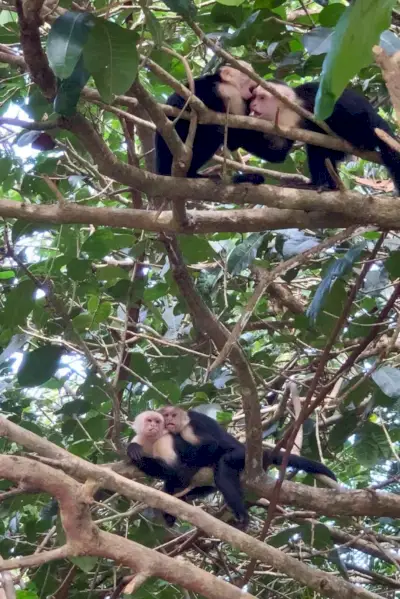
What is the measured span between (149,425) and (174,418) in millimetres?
193

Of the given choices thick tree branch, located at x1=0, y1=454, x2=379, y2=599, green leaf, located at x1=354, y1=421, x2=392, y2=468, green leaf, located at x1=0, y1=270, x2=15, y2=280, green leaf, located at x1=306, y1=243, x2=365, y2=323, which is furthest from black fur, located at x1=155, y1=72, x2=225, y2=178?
thick tree branch, located at x1=0, y1=454, x2=379, y2=599

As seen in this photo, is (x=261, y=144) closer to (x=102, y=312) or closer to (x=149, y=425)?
(x=102, y=312)

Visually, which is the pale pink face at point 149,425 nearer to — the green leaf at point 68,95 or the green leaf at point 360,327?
the green leaf at point 360,327

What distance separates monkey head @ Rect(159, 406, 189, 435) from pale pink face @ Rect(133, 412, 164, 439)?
65mm

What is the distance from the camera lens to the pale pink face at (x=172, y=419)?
12.9 ft

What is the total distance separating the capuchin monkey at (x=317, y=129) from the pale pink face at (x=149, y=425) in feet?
4.54

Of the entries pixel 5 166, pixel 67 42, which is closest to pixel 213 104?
pixel 5 166

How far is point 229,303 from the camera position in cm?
389

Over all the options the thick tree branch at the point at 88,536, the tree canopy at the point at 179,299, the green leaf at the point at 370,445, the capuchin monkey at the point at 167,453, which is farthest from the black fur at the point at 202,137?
the thick tree branch at the point at 88,536

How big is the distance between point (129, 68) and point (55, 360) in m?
1.49

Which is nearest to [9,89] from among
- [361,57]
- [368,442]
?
[368,442]

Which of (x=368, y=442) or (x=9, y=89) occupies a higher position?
(x=9, y=89)

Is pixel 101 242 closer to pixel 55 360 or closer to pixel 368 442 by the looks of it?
pixel 55 360

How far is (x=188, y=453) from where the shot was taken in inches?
149
